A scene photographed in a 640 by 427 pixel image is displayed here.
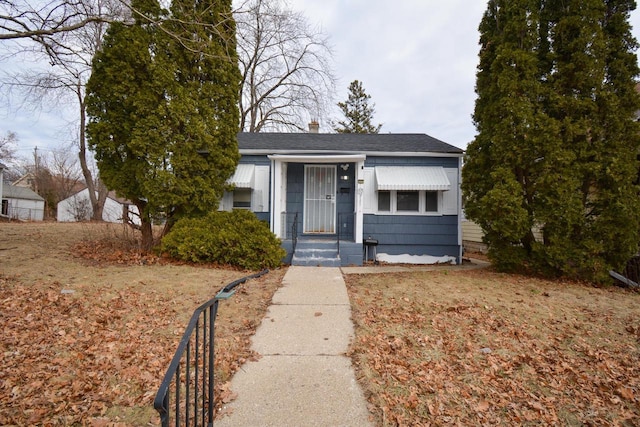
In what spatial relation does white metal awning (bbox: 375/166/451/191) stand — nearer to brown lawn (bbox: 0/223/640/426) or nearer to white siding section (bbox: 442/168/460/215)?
white siding section (bbox: 442/168/460/215)


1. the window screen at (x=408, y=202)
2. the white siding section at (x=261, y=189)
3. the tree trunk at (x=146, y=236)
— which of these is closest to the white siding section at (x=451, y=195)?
the window screen at (x=408, y=202)

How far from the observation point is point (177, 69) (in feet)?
26.0

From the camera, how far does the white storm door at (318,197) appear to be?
1038 cm

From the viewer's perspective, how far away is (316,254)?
8852mm

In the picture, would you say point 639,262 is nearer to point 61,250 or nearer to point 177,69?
point 177,69

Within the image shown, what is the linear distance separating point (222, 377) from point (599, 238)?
7.52 m

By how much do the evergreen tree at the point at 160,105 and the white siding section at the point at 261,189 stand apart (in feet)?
6.14

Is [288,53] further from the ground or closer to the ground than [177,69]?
further from the ground

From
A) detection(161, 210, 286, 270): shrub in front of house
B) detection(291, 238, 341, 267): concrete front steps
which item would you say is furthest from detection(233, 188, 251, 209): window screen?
detection(291, 238, 341, 267): concrete front steps

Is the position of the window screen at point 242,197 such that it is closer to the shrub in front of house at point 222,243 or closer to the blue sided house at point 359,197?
the blue sided house at point 359,197

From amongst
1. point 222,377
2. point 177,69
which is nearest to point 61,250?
point 177,69

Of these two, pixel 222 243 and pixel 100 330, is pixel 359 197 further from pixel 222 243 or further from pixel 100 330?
pixel 100 330

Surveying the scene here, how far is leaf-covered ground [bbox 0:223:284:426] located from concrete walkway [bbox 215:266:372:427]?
9.1 inches

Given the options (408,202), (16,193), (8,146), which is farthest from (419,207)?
(16,193)
